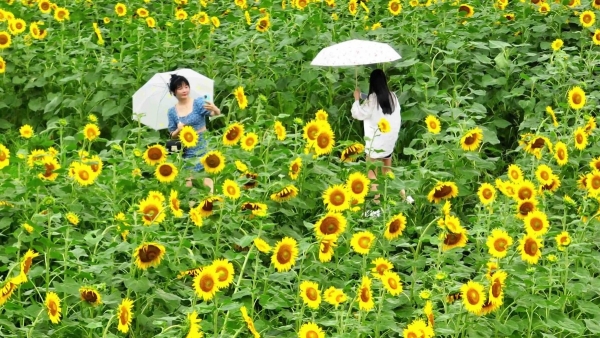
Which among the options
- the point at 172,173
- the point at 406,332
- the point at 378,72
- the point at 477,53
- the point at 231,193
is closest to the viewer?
the point at 406,332

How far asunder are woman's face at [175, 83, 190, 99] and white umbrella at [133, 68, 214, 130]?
0.32 feet

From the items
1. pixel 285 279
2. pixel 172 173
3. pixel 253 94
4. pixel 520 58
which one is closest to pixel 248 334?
pixel 285 279

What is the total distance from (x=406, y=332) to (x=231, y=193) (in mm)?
1327

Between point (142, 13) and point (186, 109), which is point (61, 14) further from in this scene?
point (186, 109)

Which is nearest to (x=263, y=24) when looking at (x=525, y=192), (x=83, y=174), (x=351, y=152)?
(x=351, y=152)

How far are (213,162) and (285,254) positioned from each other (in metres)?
0.95

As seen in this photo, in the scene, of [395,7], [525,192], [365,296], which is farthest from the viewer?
[395,7]

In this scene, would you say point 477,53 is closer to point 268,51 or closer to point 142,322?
point 268,51

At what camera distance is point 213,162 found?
540 cm

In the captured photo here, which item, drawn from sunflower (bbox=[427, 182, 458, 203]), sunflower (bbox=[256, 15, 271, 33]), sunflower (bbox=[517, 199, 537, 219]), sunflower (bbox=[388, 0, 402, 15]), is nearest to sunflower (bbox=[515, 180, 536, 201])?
sunflower (bbox=[517, 199, 537, 219])

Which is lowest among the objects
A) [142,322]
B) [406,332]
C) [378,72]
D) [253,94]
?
[253,94]

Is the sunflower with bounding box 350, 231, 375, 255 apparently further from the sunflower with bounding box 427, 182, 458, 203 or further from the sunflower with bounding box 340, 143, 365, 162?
the sunflower with bounding box 340, 143, 365, 162

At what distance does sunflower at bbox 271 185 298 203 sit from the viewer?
5398 millimetres

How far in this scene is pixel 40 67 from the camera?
Result: 8453 millimetres
